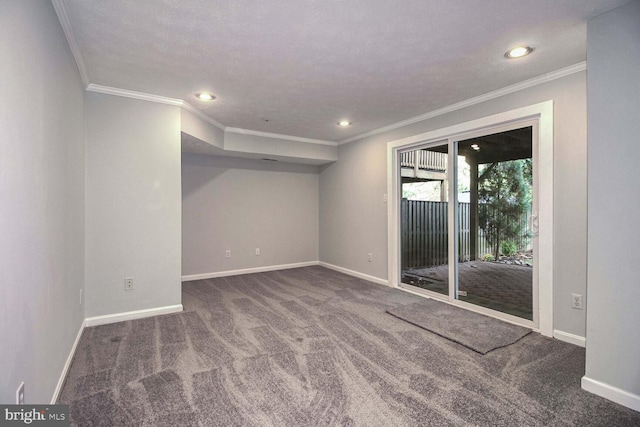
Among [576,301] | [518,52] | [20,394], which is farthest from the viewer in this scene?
[576,301]

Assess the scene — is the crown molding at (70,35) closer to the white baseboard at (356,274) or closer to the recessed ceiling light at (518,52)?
the recessed ceiling light at (518,52)

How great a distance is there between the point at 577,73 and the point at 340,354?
10.2 ft

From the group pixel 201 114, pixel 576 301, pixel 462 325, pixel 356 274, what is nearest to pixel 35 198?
pixel 201 114

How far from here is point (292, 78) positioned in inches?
113

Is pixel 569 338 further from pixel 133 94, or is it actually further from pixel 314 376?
pixel 133 94

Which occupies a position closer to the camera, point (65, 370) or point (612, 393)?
point (612, 393)

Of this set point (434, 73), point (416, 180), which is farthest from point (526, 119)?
point (416, 180)

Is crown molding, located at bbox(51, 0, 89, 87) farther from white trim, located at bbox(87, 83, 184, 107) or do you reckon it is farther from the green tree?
the green tree

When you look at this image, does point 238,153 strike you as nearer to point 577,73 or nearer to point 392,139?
point 392,139

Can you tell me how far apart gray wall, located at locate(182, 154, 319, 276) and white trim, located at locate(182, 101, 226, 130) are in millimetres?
1000

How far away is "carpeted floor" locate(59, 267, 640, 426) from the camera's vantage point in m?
1.77

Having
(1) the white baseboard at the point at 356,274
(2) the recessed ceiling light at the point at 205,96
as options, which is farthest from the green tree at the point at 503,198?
(2) the recessed ceiling light at the point at 205,96

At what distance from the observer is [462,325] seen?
3.09 metres

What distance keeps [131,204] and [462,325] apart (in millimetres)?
3600
